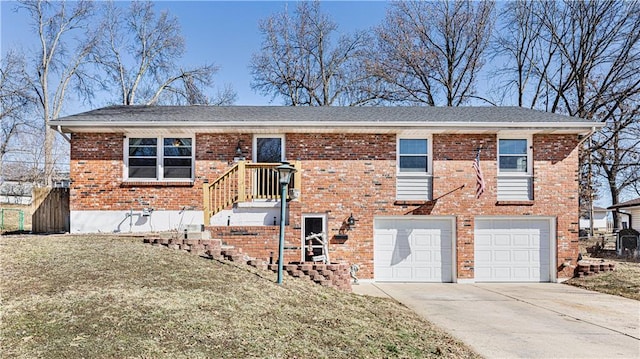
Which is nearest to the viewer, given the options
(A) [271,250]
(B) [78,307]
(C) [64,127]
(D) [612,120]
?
(B) [78,307]

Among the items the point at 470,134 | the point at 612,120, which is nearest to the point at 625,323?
the point at 470,134

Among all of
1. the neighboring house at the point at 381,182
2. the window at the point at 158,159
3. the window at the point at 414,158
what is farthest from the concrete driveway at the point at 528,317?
the window at the point at 158,159

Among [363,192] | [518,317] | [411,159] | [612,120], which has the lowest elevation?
[518,317]

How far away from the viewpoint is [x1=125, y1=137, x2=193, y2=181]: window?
40.8ft

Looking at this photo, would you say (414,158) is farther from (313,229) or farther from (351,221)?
(313,229)

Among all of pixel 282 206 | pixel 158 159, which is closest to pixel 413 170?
pixel 282 206

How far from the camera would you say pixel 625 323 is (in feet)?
24.9

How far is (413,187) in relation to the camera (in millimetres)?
12578

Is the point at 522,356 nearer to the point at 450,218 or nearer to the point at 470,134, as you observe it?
the point at 450,218

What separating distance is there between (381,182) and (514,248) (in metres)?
4.38

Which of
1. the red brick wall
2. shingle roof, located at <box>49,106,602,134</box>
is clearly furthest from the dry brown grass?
shingle roof, located at <box>49,106,602,134</box>

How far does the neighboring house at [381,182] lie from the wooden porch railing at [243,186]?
338 mm

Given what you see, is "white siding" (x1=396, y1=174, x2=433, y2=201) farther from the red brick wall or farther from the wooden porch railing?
the wooden porch railing

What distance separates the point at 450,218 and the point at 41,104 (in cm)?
2414
